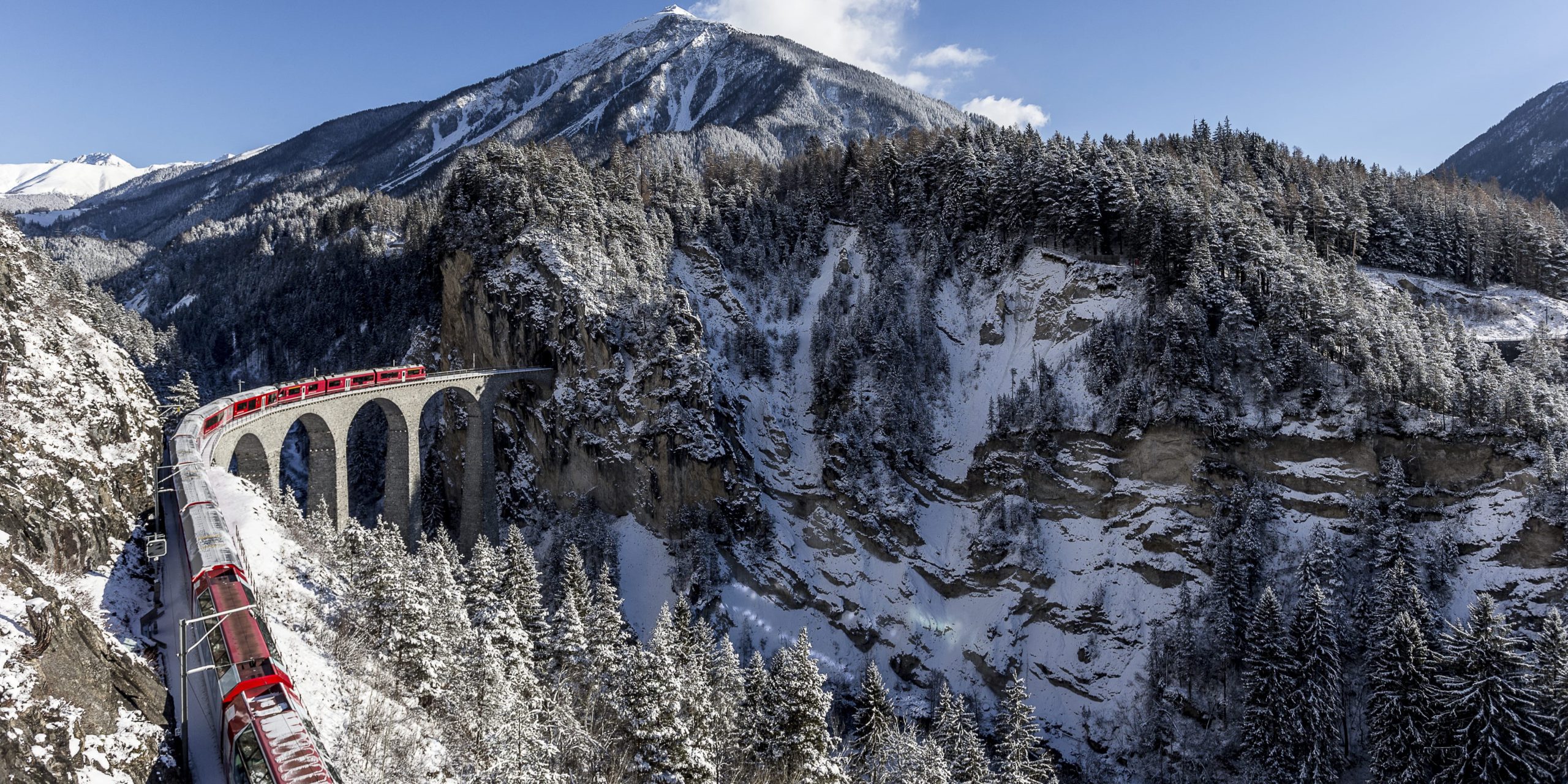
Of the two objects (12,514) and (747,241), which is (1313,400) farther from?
(12,514)

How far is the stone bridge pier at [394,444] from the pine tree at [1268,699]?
151ft

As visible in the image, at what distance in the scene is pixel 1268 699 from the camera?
122 ft

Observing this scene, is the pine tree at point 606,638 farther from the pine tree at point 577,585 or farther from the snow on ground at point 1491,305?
the snow on ground at point 1491,305

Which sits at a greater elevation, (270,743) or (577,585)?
(270,743)

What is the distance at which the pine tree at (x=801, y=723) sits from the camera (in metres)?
26.7

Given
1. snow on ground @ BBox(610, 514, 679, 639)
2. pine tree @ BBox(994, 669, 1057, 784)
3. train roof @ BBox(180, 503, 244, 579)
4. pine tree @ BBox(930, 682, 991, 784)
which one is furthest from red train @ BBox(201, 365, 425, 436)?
pine tree @ BBox(994, 669, 1057, 784)

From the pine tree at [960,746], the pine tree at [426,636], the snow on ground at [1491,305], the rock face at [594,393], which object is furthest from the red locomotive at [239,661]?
the snow on ground at [1491,305]

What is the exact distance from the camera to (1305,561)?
41031mm

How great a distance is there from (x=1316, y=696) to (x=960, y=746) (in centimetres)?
1955

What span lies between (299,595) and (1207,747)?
46.5 metres

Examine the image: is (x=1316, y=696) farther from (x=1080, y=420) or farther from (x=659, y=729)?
(x=659, y=729)

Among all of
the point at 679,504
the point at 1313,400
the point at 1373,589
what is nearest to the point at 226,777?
the point at 679,504

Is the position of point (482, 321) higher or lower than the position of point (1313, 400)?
higher

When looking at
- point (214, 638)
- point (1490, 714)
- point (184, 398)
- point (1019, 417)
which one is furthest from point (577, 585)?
point (1490, 714)
